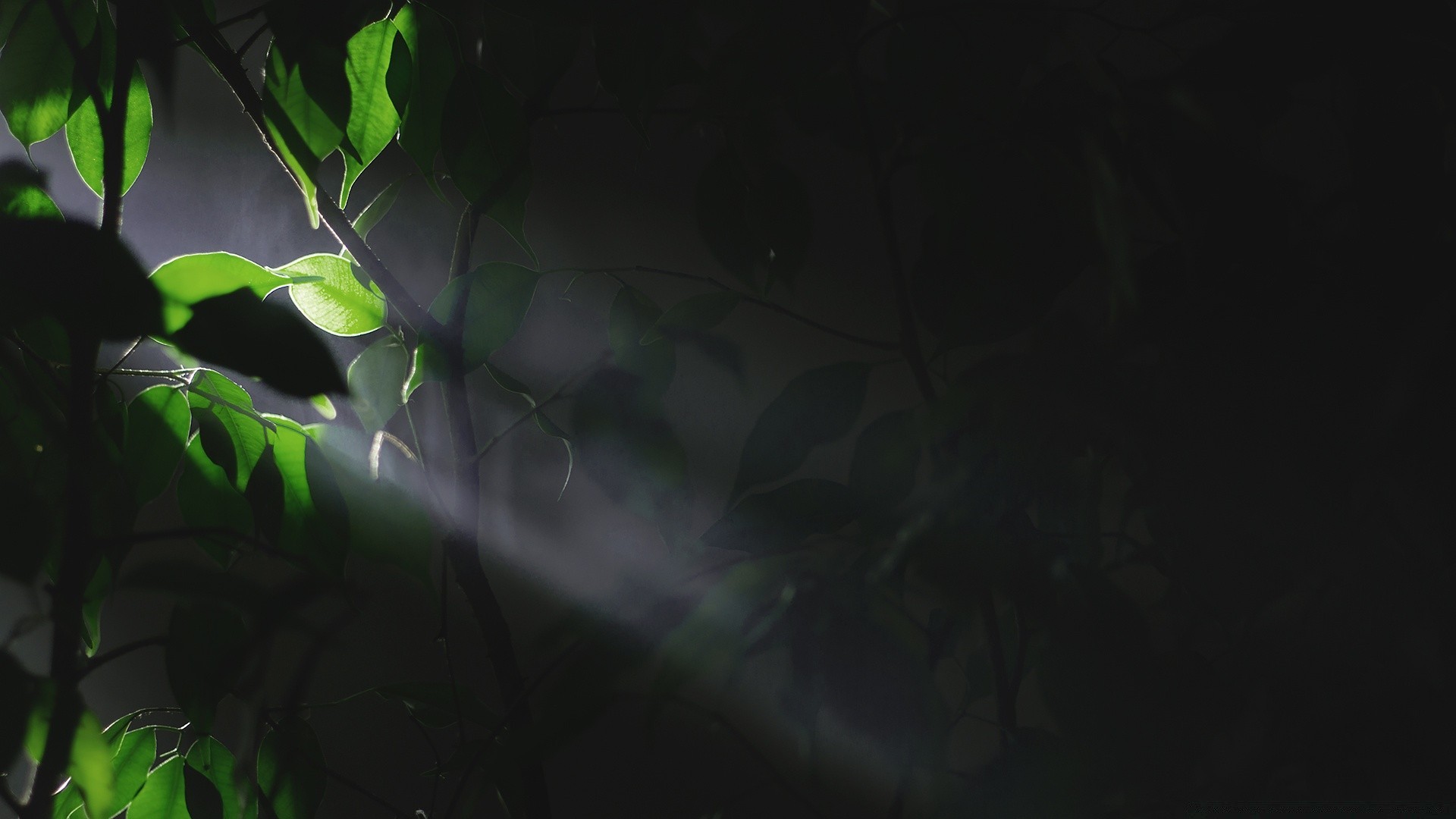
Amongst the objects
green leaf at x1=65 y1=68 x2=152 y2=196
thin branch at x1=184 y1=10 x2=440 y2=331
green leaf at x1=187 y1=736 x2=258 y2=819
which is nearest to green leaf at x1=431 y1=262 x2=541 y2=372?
thin branch at x1=184 y1=10 x2=440 y2=331

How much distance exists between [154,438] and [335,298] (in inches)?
4.2

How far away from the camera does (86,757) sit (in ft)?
0.67

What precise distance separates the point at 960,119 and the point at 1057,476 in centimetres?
12

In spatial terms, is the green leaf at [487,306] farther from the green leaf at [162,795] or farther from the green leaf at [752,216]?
the green leaf at [162,795]

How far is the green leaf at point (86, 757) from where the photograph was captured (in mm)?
197

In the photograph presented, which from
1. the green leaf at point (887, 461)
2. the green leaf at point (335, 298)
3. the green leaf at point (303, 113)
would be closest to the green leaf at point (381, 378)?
the green leaf at point (335, 298)

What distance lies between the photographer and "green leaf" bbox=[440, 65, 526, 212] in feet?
1.12

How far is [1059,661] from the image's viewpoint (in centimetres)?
20

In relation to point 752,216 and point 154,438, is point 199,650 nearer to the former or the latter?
point 154,438

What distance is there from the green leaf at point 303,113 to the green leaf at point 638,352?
14 centimetres

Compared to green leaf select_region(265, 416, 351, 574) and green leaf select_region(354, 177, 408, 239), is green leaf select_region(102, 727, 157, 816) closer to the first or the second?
green leaf select_region(265, 416, 351, 574)

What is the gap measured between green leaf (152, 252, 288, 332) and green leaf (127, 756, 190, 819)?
317mm

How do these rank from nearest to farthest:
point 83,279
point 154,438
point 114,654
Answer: point 83,279
point 114,654
point 154,438

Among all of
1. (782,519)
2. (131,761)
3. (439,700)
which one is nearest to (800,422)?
(782,519)
